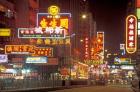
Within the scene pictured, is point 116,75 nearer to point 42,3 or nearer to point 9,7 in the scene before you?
point 42,3

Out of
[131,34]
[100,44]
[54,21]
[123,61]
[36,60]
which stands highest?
[100,44]

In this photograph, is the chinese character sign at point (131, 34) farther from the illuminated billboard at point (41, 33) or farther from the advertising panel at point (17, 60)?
the advertising panel at point (17, 60)

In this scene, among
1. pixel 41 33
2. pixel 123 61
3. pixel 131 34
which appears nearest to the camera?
pixel 131 34

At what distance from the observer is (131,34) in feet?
162

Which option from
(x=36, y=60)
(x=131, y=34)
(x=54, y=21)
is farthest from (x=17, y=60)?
(x=131, y=34)

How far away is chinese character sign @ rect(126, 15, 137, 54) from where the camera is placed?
48844 mm

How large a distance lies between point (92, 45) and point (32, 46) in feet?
291

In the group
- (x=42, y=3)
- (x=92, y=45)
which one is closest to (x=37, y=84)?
(x=42, y=3)

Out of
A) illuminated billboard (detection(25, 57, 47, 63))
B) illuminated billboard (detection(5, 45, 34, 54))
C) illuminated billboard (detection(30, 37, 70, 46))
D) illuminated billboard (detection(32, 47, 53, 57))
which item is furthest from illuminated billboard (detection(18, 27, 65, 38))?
illuminated billboard (detection(32, 47, 53, 57))

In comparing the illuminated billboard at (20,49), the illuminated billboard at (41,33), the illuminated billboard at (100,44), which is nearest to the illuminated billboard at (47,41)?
the illuminated billboard at (20,49)

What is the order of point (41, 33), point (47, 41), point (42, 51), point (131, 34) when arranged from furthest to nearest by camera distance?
point (42, 51) < point (47, 41) < point (41, 33) < point (131, 34)

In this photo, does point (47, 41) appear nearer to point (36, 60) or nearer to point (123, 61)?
point (36, 60)

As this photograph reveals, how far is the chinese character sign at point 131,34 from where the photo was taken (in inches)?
1923

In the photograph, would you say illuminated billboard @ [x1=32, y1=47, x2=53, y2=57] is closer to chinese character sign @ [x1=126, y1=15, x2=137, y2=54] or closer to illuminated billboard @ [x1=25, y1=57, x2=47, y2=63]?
illuminated billboard @ [x1=25, y1=57, x2=47, y2=63]
